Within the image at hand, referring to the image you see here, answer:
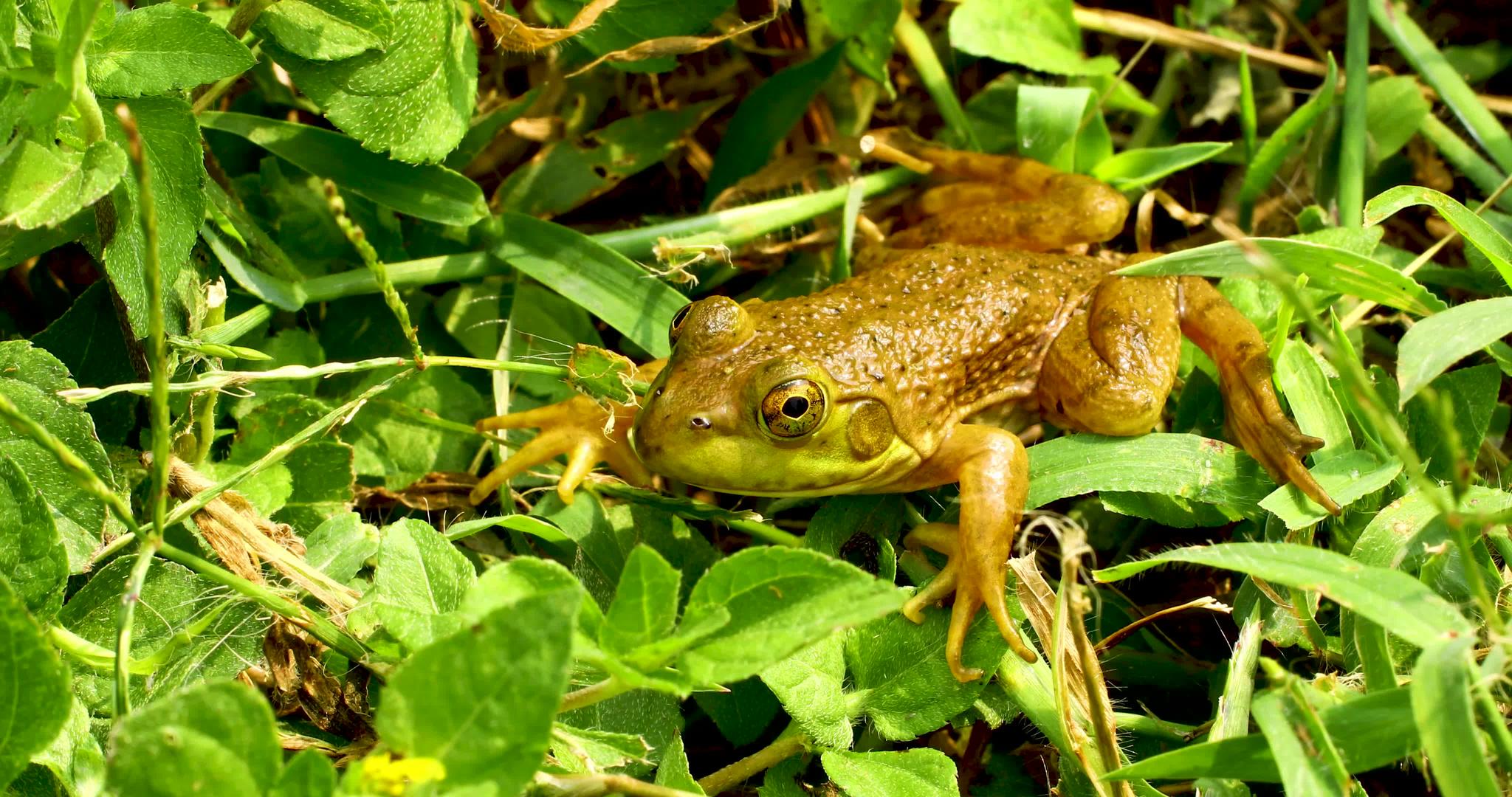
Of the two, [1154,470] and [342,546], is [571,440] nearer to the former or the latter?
[342,546]

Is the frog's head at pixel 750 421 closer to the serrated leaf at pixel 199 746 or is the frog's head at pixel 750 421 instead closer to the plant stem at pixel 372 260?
the plant stem at pixel 372 260

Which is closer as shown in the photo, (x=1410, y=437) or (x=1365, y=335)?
(x=1410, y=437)

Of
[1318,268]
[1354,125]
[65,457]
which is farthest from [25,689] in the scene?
[1354,125]

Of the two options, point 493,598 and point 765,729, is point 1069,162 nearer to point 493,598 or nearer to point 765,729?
point 765,729

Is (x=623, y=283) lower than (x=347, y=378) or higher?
higher

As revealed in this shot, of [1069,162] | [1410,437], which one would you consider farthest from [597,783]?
[1069,162]

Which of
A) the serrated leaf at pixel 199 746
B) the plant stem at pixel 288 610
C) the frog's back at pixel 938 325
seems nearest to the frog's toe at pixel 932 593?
the frog's back at pixel 938 325
